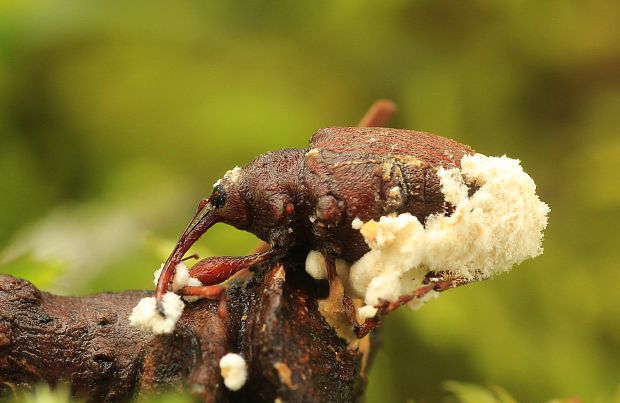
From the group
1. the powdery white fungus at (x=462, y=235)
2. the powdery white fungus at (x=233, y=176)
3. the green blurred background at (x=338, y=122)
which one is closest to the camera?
the powdery white fungus at (x=462, y=235)

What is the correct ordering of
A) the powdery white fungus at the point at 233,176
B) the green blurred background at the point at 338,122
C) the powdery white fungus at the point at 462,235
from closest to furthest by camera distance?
1. the powdery white fungus at the point at 462,235
2. the powdery white fungus at the point at 233,176
3. the green blurred background at the point at 338,122

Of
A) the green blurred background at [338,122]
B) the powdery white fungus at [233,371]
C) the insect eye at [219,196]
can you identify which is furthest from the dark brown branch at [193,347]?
the green blurred background at [338,122]

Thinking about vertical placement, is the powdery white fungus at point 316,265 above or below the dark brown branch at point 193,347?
above

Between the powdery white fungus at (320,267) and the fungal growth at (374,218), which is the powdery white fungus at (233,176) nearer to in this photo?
the fungal growth at (374,218)

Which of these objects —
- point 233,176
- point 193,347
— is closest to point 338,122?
point 233,176

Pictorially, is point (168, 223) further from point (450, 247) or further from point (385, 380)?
point (450, 247)

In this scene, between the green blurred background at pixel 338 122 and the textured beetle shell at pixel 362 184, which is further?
the green blurred background at pixel 338 122

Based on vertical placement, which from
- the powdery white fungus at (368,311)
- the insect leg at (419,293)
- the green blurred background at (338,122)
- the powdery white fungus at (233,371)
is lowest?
the powdery white fungus at (233,371)
